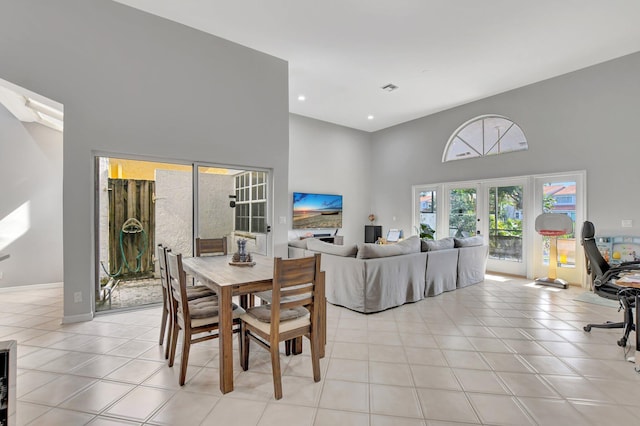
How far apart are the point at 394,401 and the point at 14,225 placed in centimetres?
577

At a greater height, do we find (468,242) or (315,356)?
(468,242)

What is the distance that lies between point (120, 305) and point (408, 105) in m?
6.43

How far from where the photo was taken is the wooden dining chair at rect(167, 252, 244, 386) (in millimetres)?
2104

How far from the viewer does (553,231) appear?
16.5 feet

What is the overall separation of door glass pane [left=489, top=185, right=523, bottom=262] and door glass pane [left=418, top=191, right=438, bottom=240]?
130 centimetres

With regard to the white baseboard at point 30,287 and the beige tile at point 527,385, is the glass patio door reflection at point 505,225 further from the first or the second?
the white baseboard at point 30,287

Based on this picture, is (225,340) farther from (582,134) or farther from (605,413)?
(582,134)

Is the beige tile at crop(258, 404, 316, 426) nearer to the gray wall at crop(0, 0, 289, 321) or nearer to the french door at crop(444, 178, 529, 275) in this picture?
the gray wall at crop(0, 0, 289, 321)

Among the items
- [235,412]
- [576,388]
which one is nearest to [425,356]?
[576,388]

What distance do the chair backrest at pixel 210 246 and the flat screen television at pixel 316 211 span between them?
3.41m

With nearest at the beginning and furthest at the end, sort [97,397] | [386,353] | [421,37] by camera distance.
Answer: [97,397] < [386,353] < [421,37]

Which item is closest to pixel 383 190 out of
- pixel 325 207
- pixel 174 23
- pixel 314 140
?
pixel 325 207

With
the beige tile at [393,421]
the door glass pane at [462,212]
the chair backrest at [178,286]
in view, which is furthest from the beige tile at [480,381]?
the door glass pane at [462,212]

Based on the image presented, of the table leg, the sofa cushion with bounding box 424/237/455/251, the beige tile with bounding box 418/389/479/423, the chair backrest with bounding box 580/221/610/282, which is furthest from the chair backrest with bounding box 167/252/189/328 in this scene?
the chair backrest with bounding box 580/221/610/282
